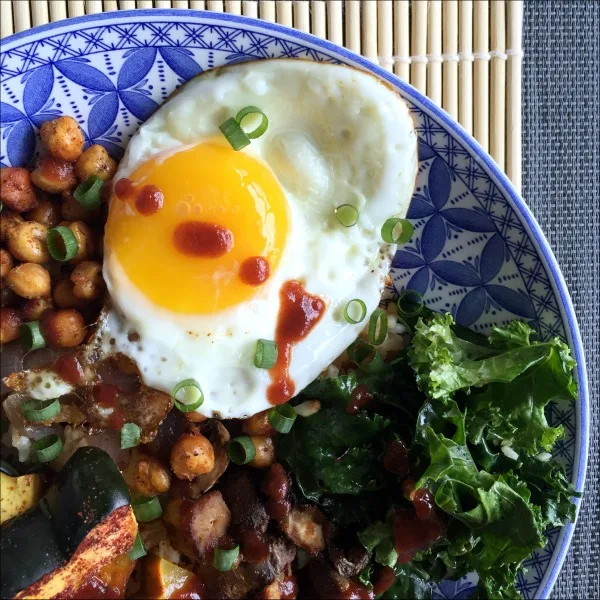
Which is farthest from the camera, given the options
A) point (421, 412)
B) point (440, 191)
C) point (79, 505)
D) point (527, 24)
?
point (527, 24)

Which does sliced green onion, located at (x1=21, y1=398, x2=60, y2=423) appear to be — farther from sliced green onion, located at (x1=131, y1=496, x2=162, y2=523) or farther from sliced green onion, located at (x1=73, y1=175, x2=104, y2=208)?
sliced green onion, located at (x1=73, y1=175, x2=104, y2=208)

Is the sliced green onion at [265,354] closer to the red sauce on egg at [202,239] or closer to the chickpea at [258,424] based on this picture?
the chickpea at [258,424]

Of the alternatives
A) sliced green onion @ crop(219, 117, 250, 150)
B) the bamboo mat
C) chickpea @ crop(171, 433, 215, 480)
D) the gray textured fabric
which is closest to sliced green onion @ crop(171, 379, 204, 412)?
chickpea @ crop(171, 433, 215, 480)

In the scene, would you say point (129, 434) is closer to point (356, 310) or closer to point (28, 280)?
→ point (28, 280)

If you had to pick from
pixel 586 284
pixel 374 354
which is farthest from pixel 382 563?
pixel 586 284

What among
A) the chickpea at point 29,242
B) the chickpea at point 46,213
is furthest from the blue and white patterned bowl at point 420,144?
the chickpea at point 29,242

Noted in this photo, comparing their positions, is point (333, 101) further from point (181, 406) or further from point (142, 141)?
point (181, 406)
